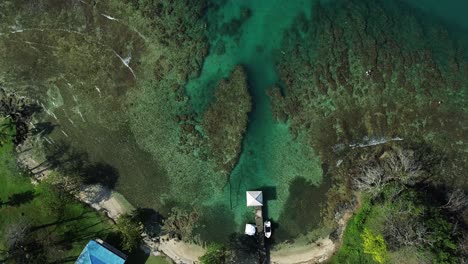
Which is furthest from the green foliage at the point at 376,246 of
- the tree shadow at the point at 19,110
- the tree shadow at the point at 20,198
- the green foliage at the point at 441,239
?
the tree shadow at the point at 19,110

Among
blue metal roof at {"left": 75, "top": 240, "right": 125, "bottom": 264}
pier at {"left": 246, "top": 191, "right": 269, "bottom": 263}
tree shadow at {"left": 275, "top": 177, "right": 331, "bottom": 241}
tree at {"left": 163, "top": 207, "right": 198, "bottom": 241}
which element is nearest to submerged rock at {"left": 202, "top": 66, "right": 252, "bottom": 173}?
pier at {"left": 246, "top": 191, "right": 269, "bottom": 263}

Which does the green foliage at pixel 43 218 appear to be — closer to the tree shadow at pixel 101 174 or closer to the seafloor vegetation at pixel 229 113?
the seafloor vegetation at pixel 229 113

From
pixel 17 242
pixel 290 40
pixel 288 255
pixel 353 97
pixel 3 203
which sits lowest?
pixel 288 255

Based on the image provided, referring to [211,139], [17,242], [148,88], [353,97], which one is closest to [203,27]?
[148,88]

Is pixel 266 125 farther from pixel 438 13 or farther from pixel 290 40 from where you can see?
pixel 438 13

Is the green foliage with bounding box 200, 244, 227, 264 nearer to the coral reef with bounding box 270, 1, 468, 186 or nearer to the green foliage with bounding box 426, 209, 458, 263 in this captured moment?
the coral reef with bounding box 270, 1, 468, 186
